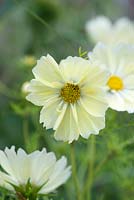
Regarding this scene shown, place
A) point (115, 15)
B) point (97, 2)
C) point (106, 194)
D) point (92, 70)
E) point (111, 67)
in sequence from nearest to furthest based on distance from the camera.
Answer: point (92, 70)
point (111, 67)
point (106, 194)
point (97, 2)
point (115, 15)

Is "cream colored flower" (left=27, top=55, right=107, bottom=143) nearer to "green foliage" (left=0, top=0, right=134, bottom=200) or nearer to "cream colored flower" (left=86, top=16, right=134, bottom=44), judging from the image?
"green foliage" (left=0, top=0, right=134, bottom=200)

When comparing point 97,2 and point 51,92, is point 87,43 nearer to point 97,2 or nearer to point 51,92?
point 97,2

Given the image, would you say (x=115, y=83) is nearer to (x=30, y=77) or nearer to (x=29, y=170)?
(x=29, y=170)

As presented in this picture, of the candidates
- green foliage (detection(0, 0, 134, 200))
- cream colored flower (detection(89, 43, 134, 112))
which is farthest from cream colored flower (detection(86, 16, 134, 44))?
cream colored flower (detection(89, 43, 134, 112))

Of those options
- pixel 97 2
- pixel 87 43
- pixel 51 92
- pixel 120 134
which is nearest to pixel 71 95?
pixel 51 92

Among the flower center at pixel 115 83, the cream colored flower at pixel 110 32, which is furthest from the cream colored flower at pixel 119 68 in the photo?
the cream colored flower at pixel 110 32

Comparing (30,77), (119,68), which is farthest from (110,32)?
(119,68)
